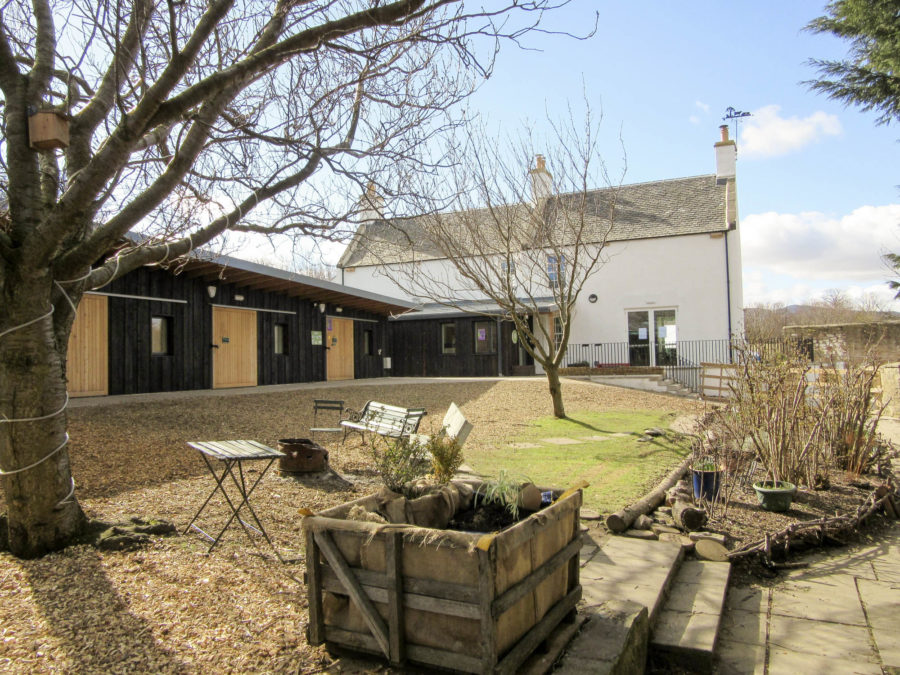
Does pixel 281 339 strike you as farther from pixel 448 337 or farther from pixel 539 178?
pixel 539 178

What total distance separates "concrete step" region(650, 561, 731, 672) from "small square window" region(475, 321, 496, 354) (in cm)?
1817

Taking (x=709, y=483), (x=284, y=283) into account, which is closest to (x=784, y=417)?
(x=709, y=483)

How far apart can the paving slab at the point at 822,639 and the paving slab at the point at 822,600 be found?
0.09 metres

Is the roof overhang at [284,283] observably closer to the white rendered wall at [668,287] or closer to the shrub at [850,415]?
the white rendered wall at [668,287]

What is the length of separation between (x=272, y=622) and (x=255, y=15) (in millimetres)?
4370

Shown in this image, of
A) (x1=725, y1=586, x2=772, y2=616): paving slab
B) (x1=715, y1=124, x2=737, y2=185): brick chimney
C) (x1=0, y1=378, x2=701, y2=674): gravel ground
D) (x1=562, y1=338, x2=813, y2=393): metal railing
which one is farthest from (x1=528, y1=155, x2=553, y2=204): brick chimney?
(x1=715, y1=124, x2=737, y2=185): brick chimney

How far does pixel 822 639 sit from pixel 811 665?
31 centimetres

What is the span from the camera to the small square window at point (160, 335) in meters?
12.9

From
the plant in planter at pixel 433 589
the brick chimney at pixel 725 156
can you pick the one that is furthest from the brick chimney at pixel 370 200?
the brick chimney at pixel 725 156

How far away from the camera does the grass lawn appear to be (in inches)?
241

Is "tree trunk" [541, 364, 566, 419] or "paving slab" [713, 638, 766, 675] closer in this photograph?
"paving slab" [713, 638, 766, 675]

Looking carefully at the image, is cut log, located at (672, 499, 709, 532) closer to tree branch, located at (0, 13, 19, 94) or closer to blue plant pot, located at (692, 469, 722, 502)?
blue plant pot, located at (692, 469, 722, 502)

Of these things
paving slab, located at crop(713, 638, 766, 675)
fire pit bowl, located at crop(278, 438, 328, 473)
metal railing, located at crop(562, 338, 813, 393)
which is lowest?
paving slab, located at crop(713, 638, 766, 675)

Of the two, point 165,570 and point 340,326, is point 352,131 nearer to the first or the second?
point 165,570
